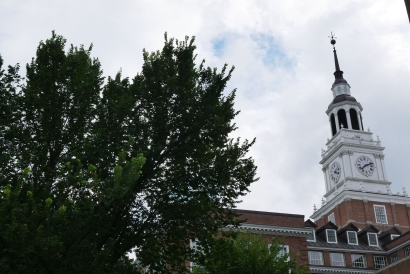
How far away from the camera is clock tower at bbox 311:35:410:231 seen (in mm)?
69562

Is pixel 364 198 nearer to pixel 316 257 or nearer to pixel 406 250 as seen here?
pixel 406 250

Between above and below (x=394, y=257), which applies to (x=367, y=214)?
above

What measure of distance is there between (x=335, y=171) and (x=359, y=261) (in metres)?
26.4

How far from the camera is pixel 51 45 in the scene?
19.2 m

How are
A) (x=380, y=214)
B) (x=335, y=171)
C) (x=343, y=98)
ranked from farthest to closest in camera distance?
(x=343, y=98)
(x=335, y=171)
(x=380, y=214)

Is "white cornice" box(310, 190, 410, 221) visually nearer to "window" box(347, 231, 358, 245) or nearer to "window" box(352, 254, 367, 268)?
"window" box(347, 231, 358, 245)

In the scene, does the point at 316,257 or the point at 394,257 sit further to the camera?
the point at 394,257

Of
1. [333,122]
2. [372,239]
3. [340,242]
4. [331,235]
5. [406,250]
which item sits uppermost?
[333,122]

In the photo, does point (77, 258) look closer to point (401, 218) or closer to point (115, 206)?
point (115, 206)

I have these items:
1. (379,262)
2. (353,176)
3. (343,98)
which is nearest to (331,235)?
(379,262)

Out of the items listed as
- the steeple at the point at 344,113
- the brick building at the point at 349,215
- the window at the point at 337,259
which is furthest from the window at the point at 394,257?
the steeple at the point at 344,113

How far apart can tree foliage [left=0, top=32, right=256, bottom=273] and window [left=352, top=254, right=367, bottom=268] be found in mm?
35234

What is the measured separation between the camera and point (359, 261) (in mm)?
52125

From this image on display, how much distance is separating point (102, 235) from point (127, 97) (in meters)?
5.34
